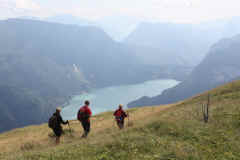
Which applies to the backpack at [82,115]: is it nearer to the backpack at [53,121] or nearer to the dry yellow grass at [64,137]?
the dry yellow grass at [64,137]

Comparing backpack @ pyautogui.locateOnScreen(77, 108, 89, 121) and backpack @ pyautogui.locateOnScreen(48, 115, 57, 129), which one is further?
backpack @ pyautogui.locateOnScreen(77, 108, 89, 121)

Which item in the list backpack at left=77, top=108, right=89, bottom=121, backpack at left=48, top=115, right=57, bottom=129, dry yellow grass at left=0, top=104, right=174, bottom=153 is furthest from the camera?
dry yellow grass at left=0, top=104, right=174, bottom=153

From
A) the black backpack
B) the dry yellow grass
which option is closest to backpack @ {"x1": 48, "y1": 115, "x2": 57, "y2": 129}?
the black backpack

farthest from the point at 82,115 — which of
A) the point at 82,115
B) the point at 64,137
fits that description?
the point at 64,137

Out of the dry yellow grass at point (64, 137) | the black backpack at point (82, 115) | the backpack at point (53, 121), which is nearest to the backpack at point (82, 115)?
the black backpack at point (82, 115)

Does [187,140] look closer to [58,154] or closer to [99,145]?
[99,145]

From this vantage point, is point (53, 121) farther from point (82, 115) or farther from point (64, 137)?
point (64, 137)

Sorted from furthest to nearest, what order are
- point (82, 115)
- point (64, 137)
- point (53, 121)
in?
point (64, 137) < point (82, 115) < point (53, 121)

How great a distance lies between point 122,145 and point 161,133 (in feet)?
10.7

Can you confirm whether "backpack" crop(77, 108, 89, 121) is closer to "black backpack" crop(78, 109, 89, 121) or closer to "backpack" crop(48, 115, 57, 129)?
"black backpack" crop(78, 109, 89, 121)

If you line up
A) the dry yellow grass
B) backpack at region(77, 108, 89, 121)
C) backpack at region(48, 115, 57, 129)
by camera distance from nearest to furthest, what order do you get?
1. backpack at region(48, 115, 57, 129)
2. backpack at region(77, 108, 89, 121)
3. the dry yellow grass

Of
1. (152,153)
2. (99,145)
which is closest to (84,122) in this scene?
(99,145)

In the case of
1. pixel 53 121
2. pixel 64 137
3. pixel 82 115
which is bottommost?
pixel 64 137

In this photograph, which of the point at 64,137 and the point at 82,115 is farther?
the point at 64,137
